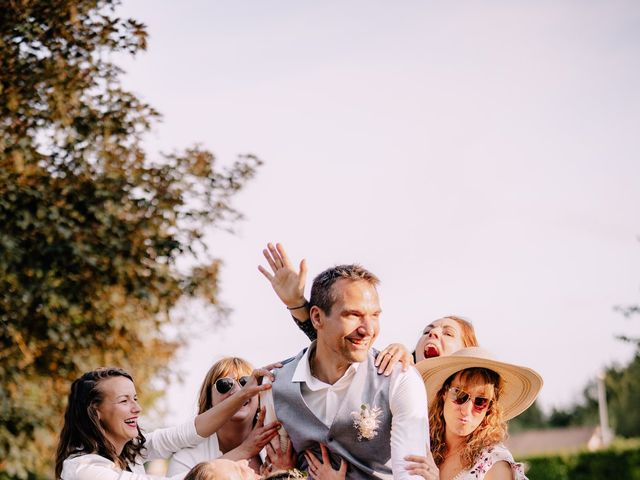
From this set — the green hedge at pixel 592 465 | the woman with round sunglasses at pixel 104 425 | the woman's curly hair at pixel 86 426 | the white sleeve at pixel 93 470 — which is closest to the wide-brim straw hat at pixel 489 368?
the woman with round sunglasses at pixel 104 425

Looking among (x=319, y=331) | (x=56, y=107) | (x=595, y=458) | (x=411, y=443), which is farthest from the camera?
(x=595, y=458)

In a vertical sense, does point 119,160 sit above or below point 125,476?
above

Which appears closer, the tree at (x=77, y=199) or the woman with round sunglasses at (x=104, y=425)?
the woman with round sunglasses at (x=104, y=425)

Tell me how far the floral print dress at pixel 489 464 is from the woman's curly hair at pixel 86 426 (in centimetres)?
170

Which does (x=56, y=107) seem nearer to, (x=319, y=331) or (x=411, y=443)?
(x=319, y=331)

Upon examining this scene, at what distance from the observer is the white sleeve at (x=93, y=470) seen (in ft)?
15.3

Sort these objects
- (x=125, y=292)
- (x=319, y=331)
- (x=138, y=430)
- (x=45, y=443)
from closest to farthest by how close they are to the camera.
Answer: (x=319, y=331), (x=138, y=430), (x=125, y=292), (x=45, y=443)

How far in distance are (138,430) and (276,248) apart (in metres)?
1.16

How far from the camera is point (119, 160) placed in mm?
10312

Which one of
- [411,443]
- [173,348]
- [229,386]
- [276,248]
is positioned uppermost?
[173,348]

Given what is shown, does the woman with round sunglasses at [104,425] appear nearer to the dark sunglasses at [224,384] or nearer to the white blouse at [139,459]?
the white blouse at [139,459]

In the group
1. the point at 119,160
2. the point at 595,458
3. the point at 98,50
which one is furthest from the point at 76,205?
the point at 595,458

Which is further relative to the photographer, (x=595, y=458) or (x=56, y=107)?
(x=595, y=458)

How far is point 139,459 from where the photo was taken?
5324 millimetres
